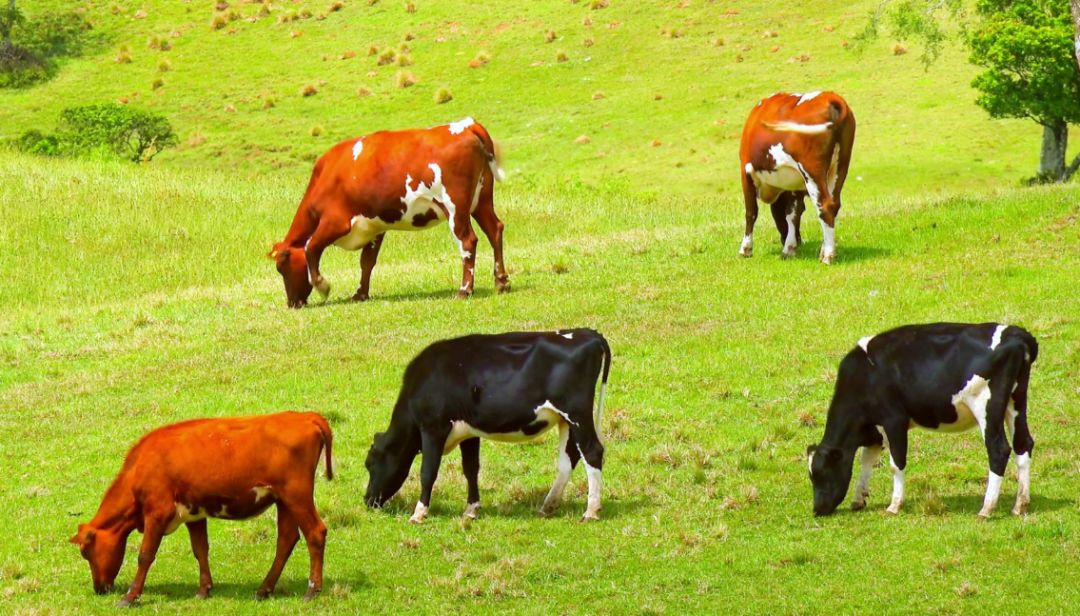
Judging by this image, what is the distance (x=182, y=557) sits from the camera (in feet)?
45.2

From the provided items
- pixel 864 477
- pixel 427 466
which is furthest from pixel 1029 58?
pixel 427 466

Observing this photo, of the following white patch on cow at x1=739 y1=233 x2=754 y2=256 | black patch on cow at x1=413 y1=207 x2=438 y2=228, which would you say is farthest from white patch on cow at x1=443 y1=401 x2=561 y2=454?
white patch on cow at x1=739 y1=233 x2=754 y2=256

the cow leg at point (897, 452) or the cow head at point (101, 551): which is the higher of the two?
the cow head at point (101, 551)

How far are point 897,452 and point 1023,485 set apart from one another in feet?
3.70

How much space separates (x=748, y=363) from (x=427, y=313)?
651cm

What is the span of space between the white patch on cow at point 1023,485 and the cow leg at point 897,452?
1007 mm

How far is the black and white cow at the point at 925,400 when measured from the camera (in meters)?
13.5

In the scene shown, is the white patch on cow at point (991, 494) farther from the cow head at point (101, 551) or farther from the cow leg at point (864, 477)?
the cow head at point (101, 551)

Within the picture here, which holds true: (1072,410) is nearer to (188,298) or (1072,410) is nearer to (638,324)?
(638,324)

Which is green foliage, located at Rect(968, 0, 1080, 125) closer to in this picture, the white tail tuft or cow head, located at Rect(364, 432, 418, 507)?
the white tail tuft

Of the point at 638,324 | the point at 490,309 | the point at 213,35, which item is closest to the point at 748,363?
the point at 638,324

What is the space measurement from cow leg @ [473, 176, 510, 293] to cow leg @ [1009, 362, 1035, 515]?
1361 centimetres

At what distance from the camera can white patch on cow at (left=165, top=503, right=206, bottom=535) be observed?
39.1 feet

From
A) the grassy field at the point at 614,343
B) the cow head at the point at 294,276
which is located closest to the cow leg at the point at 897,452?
the grassy field at the point at 614,343
